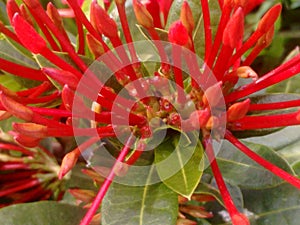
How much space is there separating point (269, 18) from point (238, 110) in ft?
0.38

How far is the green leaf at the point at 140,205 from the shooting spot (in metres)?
0.74

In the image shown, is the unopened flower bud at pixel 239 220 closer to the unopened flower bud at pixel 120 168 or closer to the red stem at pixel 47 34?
the unopened flower bud at pixel 120 168

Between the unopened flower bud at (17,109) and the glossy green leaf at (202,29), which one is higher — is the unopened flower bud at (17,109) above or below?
above

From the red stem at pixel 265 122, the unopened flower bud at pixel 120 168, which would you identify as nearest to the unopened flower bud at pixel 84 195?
the unopened flower bud at pixel 120 168

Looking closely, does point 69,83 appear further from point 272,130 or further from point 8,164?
point 8,164

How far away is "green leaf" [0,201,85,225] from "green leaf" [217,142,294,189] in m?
0.22

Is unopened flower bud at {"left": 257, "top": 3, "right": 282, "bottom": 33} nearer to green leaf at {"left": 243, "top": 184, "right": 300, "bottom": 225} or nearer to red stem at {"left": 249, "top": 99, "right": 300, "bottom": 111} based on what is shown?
red stem at {"left": 249, "top": 99, "right": 300, "bottom": 111}

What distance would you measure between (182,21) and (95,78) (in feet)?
0.38

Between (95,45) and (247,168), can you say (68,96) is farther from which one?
(247,168)

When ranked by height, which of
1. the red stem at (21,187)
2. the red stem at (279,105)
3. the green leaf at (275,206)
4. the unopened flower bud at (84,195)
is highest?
the red stem at (279,105)

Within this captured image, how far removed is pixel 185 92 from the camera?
0.74m

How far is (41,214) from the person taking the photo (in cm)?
85

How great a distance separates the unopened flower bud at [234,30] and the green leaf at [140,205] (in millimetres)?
207

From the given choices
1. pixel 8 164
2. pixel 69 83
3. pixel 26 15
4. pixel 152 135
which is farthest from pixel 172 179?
pixel 8 164
